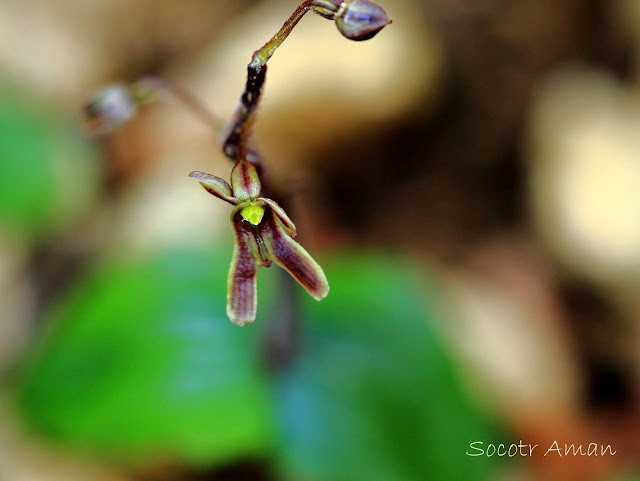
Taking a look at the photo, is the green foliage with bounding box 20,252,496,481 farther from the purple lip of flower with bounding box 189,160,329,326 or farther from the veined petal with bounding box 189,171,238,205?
the veined petal with bounding box 189,171,238,205

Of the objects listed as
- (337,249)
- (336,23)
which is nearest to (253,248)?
(336,23)

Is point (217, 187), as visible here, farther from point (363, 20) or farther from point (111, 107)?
point (111, 107)

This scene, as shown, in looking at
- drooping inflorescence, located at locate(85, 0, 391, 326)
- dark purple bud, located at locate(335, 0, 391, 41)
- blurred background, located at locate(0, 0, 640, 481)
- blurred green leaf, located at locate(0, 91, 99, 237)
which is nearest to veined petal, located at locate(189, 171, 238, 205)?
drooping inflorescence, located at locate(85, 0, 391, 326)

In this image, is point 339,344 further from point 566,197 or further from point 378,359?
point 566,197

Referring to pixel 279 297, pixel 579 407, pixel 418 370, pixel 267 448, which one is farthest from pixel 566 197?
pixel 267 448

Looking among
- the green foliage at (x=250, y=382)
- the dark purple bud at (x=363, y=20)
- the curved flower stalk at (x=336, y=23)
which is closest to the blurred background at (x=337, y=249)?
the green foliage at (x=250, y=382)

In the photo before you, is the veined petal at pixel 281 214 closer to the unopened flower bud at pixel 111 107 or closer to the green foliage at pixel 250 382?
the unopened flower bud at pixel 111 107
